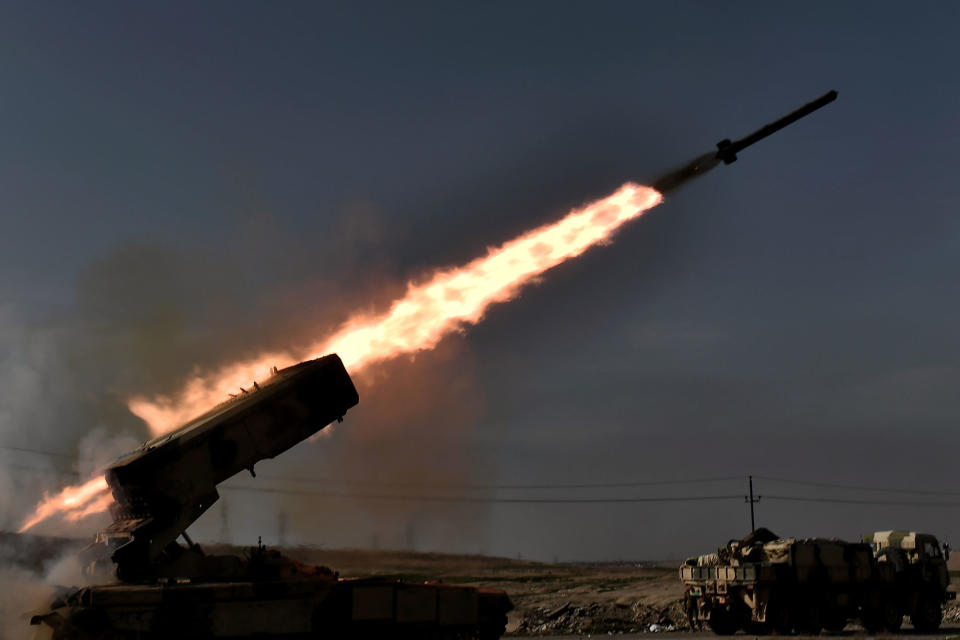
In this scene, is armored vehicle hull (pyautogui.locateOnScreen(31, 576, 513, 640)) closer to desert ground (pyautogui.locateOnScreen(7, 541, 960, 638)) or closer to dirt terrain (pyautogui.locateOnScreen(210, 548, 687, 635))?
desert ground (pyautogui.locateOnScreen(7, 541, 960, 638))

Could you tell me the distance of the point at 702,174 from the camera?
989 inches

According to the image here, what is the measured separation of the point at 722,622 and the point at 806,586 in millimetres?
2627

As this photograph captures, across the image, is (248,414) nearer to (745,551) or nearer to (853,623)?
(745,551)

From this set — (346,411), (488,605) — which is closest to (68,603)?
(346,411)

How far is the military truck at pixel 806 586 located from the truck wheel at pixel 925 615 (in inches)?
1.1

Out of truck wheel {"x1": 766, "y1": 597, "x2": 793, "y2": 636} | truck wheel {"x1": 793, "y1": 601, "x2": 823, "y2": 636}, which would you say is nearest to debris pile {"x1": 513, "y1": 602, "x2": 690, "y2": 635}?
truck wheel {"x1": 766, "y1": 597, "x2": 793, "y2": 636}

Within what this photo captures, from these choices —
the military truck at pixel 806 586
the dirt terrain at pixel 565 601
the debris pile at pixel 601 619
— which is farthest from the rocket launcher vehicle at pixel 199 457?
the debris pile at pixel 601 619

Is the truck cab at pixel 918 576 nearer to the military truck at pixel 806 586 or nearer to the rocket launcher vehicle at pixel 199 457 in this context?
the military truck at pixel 806 586

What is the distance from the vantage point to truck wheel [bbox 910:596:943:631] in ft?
98.5

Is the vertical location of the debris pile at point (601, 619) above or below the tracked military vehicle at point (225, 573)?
below

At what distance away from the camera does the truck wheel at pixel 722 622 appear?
2797 cm

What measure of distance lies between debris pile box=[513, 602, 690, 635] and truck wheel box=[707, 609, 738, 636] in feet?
10.1

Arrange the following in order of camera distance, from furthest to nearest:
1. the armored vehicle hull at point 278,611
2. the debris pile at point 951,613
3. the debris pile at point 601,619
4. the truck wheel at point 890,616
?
the debris pile at point 951,613
the debris pile at point 601,619
the truck wheel at point 890,616
the armored vehicle hull at point 278,611

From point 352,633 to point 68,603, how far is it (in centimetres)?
495
